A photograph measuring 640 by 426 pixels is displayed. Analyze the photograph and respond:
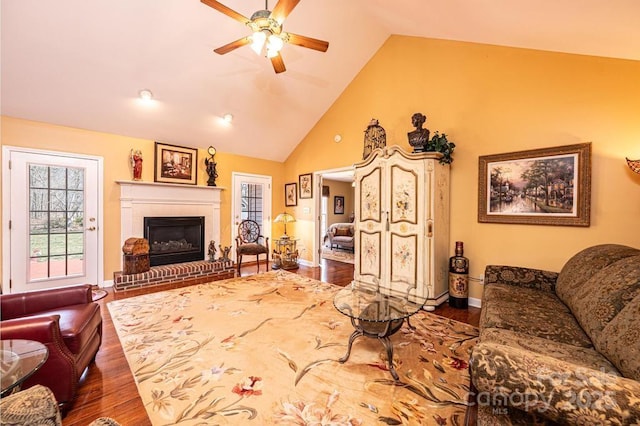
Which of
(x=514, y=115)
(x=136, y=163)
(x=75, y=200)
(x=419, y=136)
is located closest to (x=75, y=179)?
(x=75, y=200)

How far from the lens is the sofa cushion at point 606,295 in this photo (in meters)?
1.51

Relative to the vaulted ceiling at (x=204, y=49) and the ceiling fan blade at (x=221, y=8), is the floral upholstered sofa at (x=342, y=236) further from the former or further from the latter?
the ceiling fan blade at (x=221, y=8)

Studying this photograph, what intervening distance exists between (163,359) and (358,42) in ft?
15.8

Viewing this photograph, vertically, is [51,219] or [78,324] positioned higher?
[51,219]

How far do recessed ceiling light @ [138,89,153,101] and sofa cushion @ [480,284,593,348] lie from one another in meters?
4.89

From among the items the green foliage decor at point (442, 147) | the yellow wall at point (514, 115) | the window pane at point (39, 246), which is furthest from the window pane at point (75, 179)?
the green foliage decor at point (442, 147)

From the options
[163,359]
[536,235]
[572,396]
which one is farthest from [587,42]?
[163,359]

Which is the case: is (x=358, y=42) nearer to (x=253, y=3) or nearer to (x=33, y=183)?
(x=253, y=3)

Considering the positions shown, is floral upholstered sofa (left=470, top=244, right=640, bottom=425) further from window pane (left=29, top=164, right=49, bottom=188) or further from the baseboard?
window pane (left=29, top=164, right=49, bottom=188)

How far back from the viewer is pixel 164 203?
4.79 m

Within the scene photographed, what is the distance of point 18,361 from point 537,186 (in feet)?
14.6

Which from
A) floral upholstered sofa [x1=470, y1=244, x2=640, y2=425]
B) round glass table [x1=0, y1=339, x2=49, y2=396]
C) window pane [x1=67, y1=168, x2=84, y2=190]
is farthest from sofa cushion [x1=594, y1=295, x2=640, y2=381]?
window pane [x1=67, y1=168, x2=84, y2=190]

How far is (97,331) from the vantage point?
2.19 m

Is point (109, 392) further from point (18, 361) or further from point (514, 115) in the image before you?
point (514, 115)
